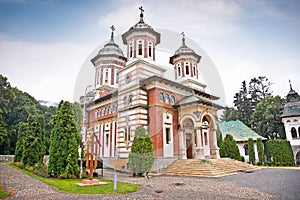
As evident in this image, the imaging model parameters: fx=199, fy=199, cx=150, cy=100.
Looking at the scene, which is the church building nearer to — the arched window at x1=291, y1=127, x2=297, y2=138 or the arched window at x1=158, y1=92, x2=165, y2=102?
the arched window at x1=158, y1=92, x2=165, y2=102

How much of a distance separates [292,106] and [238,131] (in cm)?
814

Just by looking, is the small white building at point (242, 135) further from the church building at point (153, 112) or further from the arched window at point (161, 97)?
the arched window at point (161, 97)

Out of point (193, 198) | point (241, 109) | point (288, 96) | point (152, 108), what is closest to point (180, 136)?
point (152, 108)

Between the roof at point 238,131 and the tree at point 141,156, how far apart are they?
66.8ft

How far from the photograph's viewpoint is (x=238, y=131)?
31.3 metres

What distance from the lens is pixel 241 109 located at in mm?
47188

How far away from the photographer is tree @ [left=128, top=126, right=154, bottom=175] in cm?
1416

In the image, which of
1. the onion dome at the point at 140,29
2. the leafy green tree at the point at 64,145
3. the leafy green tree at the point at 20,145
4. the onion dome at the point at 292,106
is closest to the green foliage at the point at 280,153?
the onion dome at the point at 292,106

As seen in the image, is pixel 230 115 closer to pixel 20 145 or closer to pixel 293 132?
pixel 293 132

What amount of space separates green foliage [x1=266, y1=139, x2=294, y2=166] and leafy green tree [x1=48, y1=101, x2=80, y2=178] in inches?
976

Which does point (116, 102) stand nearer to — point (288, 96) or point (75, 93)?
point (75, 93)

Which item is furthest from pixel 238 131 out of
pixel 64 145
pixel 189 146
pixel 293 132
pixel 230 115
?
pixel 64 145

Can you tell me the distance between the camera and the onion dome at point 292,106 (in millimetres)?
27797

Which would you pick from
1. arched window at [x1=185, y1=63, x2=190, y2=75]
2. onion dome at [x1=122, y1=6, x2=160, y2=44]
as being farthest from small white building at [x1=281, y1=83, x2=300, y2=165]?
onion dome at [x1=122, y1=6, x2=160, y2=44]
